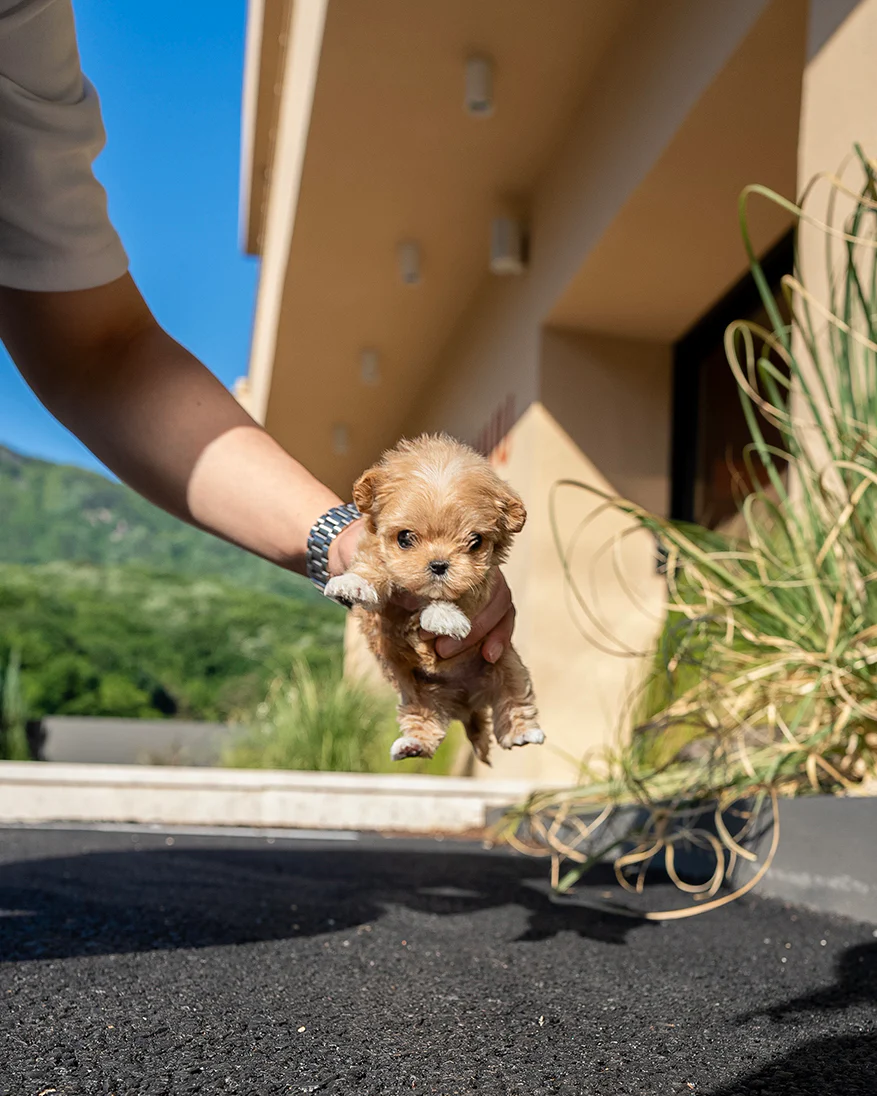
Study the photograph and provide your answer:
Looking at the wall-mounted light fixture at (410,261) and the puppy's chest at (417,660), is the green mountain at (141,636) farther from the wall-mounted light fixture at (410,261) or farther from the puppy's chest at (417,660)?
the puppy's chest at (417,660)

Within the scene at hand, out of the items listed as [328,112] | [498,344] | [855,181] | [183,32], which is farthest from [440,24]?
[183,32]

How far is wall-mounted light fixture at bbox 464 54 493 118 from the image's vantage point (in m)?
4.61

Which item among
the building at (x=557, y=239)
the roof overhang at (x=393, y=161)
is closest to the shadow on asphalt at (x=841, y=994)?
the roof overhang at (x=393, y=161)

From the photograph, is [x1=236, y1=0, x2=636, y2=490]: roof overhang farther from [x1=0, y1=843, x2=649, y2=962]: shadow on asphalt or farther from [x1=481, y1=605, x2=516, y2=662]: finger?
[x1=481, y1=605, x2=516, y2=662]: finger

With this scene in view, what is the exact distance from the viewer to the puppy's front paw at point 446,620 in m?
0.53

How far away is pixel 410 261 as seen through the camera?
6066mm

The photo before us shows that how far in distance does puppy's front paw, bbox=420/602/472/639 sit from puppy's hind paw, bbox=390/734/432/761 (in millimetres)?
85

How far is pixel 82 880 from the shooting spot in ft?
7.17

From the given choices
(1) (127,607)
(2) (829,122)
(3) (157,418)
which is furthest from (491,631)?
(1) (127,607)

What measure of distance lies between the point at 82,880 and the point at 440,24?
3874 mm

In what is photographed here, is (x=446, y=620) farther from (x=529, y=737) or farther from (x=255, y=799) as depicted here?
(x=255, y=799)

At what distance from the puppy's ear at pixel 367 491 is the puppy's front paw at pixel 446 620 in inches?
3.2

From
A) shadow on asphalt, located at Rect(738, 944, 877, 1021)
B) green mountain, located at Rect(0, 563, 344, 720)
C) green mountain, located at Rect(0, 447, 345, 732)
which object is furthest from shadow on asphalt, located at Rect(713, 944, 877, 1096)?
green mountain, located at Rect(0, 447, 345, 732)

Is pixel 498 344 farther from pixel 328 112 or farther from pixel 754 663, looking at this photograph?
pixel 754 663
